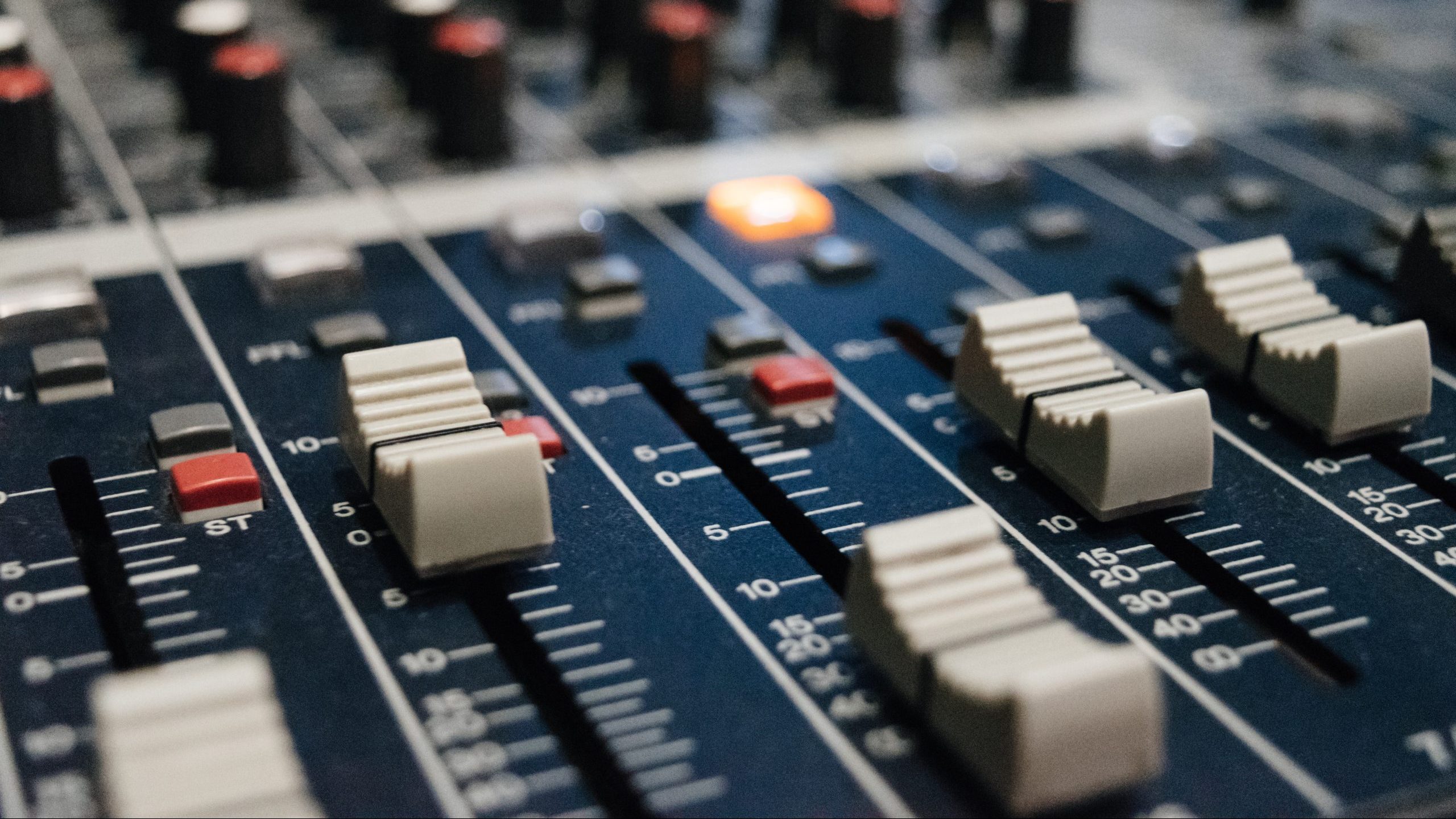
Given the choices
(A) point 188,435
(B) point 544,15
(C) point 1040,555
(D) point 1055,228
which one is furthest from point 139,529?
(B) point 544,15

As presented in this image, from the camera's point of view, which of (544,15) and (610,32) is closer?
(610,32)

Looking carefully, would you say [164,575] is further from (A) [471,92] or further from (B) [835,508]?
(A) [471,92]

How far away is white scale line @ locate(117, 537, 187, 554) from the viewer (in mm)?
1700

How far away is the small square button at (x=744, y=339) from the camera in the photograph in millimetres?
2166

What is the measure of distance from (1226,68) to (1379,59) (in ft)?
1.17

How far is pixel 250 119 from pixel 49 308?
551 mm

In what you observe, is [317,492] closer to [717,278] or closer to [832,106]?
[717,278]

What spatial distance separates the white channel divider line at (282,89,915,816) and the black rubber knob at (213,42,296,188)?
5.7 inches

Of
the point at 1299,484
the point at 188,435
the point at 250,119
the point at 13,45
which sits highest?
the point at 13,45

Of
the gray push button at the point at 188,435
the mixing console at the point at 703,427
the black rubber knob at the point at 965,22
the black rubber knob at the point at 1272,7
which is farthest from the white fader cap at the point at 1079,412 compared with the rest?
the black rubber knob at the point at 1272,7

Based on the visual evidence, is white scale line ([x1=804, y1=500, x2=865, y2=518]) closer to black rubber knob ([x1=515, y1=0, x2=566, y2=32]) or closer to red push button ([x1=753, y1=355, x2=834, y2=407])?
red push button ([x1=753, y1=355, x2=834, y2=407])

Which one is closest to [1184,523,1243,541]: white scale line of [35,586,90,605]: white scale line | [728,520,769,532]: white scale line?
[728,520,769,532]: white scale line

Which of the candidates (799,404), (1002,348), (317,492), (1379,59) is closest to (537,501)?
(317,492)

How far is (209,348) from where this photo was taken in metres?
2.17
